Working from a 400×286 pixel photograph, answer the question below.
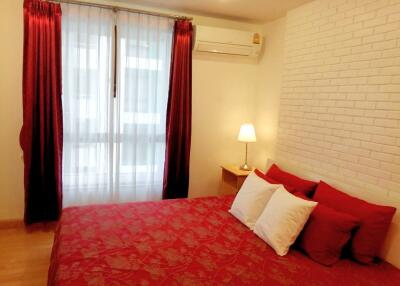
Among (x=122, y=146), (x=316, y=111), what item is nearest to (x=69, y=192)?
(x=122, y=146)

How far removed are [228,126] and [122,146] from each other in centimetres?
135

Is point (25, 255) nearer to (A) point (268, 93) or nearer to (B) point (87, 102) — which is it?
(B) point (87, 102)

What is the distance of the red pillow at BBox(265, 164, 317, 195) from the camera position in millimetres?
2600

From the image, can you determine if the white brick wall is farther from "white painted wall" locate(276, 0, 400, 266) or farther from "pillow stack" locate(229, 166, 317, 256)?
"pillow stack" locate(229, 166, 317, 256)

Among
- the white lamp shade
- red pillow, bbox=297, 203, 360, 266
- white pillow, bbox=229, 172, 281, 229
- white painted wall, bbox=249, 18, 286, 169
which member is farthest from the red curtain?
red pillow, bbox=297, 203, 360, 266

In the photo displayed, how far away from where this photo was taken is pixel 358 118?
95.3 inches

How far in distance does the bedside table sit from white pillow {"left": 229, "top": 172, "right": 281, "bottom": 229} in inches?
35.1

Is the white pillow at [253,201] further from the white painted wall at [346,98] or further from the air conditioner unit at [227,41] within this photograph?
the air conditioner unit at [227,41]

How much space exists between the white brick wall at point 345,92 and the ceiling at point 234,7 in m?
0.18

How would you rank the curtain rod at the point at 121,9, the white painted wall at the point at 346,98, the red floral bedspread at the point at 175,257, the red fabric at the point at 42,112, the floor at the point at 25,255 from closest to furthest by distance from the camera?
the red floral bedspread at the point at 175,257
the white painted wall at the point at 346,98
the floor at the point at 25,255
the red fabric at the point at 42,112
the curtain rod at the point at 121,9

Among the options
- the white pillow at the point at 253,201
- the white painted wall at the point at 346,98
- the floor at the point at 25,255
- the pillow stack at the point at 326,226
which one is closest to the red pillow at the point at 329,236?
the pillow stack at the point at 326,226

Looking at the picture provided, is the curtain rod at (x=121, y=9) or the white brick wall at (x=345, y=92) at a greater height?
the curtain rod at (x=121, y=9)

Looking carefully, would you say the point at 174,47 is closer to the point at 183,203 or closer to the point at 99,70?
the point at 99,70

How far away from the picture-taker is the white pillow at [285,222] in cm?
209
